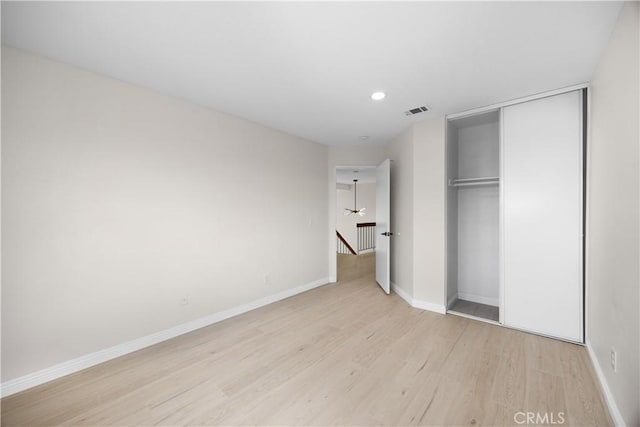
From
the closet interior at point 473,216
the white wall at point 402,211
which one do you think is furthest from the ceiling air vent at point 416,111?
the closet interior at point 473,216

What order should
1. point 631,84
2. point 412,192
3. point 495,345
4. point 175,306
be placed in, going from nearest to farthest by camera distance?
1. point 631,84
2. point 495,345
3. point 175,306
4. point 412,192

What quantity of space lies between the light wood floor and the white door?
1279 millimetres

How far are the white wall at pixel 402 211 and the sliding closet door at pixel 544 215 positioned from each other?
112 cm

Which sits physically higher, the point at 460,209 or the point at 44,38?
the point at 44,38

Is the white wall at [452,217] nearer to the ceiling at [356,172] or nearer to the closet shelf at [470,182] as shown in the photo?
the closet shelf at [470,182]

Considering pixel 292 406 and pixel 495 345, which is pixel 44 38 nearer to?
pixel 292 406

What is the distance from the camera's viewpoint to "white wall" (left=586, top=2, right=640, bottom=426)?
1438 mm

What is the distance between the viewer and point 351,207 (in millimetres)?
11141

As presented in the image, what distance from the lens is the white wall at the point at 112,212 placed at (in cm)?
195

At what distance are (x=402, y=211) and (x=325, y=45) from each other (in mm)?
2756

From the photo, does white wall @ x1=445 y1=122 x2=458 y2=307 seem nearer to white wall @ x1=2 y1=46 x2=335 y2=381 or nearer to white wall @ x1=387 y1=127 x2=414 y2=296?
white wall @ x1=387 y1=127 x2=414 y2=296

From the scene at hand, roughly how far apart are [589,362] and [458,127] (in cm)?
301

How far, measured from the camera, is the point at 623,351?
156 cm

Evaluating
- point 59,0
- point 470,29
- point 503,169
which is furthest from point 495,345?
point 59,0
